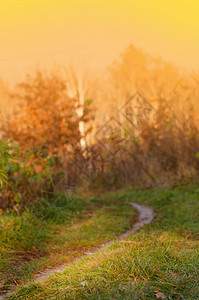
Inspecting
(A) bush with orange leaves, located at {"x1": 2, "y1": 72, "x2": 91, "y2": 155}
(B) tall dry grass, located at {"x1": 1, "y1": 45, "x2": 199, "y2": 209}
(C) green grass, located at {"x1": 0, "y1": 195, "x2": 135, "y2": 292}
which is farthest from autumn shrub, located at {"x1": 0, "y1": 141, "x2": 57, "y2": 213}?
(A) bush with orange leaves, located at {"x1": 2, "y1": 72, "x2": 91, "y2": 155}

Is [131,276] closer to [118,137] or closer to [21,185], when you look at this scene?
[21,185]

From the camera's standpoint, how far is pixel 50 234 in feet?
21.9

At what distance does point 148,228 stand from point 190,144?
17.8 feet

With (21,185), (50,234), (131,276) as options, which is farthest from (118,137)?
(131,276)

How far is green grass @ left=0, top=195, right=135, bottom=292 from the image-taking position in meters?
5.07

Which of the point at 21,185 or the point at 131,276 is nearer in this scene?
the point at 131,276

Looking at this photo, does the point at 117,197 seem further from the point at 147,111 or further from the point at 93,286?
the point at 93,286

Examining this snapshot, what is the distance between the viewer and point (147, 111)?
44.0 ft

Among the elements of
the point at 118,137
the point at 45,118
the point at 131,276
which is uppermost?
the point at 45,118

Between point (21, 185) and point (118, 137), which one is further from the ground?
point (118, 137)

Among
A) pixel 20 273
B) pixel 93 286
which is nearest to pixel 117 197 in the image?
pixel 20 273

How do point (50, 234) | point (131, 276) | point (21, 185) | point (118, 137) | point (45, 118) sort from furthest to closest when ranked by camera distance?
point (45, 118), point (118, 137), point (21, 185), point (50, 234), point (131, 276)

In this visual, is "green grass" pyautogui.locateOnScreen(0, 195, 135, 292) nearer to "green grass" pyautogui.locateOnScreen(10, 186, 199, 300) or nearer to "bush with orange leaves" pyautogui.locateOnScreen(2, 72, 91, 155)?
"green grass" pyautogui.locateOnScreen(10, 186, 199, 300)

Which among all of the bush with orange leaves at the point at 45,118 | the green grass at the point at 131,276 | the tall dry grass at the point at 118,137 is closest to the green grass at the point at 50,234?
the green grass at the point at 131,276
